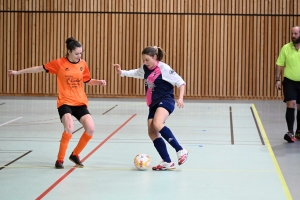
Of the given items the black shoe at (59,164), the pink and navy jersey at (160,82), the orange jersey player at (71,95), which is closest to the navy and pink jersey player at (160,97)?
the pink and navy jersey at (160,82)

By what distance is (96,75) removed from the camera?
18.0m

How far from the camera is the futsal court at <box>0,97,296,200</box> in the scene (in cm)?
575

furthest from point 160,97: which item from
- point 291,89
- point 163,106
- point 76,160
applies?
point 291,89

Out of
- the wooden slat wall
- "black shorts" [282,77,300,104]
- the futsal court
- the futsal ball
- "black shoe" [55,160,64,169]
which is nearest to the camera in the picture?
the futsal court

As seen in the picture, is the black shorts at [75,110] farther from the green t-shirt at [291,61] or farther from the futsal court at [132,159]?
the green t-shirt at [291,61]

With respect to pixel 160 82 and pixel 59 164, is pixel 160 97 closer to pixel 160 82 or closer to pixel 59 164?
pixel 160 82

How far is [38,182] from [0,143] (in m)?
2.90

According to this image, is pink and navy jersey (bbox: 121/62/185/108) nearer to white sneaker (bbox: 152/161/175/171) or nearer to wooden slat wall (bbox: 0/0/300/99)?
white sneaker (bbox: 152/161/175/171)

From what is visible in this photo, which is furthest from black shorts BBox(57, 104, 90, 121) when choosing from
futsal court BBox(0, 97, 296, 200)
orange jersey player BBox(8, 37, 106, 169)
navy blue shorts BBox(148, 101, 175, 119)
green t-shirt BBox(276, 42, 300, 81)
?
green t-shirt BBox(276, 42, 300, 81)

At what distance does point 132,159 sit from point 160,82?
46.7 inches

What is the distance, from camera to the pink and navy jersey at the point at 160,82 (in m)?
6.93

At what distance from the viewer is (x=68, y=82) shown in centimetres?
714

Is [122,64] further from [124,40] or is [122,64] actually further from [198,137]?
[198,137]

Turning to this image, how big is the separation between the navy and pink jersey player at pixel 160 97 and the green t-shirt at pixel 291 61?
2.76 meters
